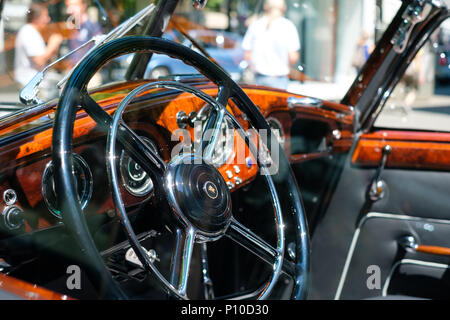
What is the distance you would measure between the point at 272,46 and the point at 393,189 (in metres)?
1.00

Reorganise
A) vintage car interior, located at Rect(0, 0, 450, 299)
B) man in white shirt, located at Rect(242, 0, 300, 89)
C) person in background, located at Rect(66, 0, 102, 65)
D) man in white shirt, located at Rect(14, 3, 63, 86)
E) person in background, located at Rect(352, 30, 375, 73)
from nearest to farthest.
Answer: vintage car interior, located at Rect(0, 0, 450, 299) → man in white shirt, located at Rect(14, 3, 63, 86) → person in background, located at Rect(66, 0, 102, 65) → person in background, located at Rect(352, 30, 375, 73) → man in white shirt, located at Rect(242, 0, 300, 89)

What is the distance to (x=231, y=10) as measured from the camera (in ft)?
15.9

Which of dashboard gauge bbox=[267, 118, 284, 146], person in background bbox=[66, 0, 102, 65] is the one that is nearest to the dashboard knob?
person in background bbox=[66, 0, 102, 65]

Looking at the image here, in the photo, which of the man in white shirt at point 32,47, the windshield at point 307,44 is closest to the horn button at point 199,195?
the man in white shirt at point 32,47

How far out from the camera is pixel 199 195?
4.36ft

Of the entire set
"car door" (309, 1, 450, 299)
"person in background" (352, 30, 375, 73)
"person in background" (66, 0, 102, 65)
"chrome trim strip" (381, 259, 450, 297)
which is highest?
"person in background" (66, 0, 102, 65)

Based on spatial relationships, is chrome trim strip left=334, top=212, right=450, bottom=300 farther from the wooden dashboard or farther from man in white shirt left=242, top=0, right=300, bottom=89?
man in white shirt left=242, top=0, right=300, bottom=89

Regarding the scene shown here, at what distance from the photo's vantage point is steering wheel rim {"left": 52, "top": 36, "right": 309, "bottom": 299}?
1033 millimetres

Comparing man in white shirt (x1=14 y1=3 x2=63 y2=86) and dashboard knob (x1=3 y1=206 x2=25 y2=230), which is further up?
man in white shirt (x1=14 y1=3 x2=63 y2=86)

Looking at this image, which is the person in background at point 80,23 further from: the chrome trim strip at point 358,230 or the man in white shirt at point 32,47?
the chrome trim strip at point 358,230

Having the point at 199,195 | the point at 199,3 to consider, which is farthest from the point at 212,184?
the point at 199,3

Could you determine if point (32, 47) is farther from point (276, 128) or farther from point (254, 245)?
point (254, 245)

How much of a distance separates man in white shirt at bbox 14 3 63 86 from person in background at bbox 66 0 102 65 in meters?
0.08
